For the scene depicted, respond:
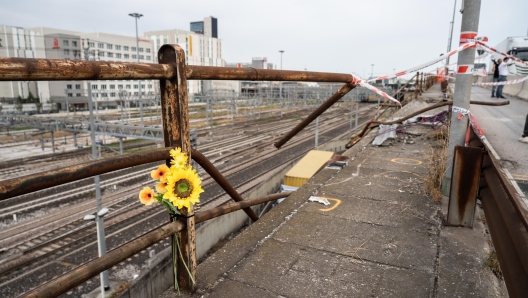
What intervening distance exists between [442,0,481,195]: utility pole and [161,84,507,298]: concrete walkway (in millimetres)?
739

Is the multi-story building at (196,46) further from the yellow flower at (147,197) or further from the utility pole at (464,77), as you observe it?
the yellow flower at (147,197)

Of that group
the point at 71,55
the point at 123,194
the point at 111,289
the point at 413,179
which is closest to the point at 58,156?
the point at 123,194

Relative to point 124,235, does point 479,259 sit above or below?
above

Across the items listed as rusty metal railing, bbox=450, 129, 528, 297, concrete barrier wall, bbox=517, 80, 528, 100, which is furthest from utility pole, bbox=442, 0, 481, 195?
concrete barrier wall, bbox=517, 80, 528, 100

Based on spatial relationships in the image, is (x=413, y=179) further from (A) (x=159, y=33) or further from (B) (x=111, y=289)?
(A) (x=159, y=33)

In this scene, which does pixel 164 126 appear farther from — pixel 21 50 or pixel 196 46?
pixel 196 46

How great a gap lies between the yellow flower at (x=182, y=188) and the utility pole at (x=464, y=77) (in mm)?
3260

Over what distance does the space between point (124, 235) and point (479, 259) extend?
1401 centimetres

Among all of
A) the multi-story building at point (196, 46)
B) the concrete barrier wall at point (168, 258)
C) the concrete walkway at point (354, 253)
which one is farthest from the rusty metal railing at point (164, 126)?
the multi-story building at point (196, 46)

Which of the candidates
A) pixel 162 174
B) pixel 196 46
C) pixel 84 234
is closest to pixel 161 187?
pixel 162 174

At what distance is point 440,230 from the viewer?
3324 mm

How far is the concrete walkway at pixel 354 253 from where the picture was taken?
2432 mm

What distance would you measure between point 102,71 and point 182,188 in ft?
2.39

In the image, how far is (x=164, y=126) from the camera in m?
2.05
